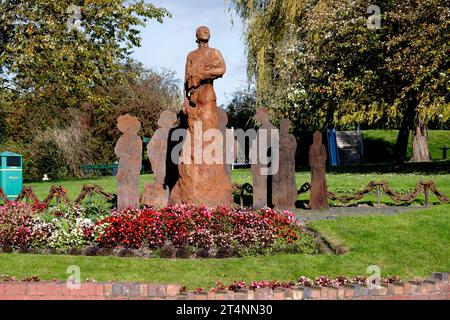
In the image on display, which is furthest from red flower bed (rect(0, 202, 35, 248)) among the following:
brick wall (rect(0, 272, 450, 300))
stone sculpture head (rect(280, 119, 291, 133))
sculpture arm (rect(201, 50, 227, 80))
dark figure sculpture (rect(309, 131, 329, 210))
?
dark figure sculpture (rect(309, 131, 329, 210))

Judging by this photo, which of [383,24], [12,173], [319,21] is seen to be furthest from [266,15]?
[12,173]

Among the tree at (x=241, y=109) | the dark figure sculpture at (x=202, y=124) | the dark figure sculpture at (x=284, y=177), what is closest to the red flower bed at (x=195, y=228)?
the dark figure sculpture at (x=202, y=124)

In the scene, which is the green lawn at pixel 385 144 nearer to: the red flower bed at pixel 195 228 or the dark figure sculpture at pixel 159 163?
the dark figure sculpture at pixel 159 163

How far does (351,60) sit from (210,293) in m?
23.5

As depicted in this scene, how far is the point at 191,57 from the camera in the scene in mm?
14312

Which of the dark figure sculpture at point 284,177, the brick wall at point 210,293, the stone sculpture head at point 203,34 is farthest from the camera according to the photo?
the dark figure sculpture at point 284,177

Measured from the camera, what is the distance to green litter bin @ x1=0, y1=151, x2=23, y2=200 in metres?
22.0


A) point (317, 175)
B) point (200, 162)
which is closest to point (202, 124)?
point (200, 162)

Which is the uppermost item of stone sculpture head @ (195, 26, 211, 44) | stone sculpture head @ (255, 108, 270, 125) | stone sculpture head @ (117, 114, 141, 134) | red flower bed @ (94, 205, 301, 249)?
stone sculpture head @ (195, 26, 211, 44)

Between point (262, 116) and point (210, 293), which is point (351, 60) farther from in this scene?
point (210, 293)

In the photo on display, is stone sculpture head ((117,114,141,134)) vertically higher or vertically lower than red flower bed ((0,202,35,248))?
higher

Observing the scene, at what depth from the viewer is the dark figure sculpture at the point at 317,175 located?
1609 centimetres

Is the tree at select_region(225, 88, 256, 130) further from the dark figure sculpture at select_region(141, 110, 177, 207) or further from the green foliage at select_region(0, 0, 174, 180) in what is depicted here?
the dark figure sculpture at select_region(141, 110, 177, 207)

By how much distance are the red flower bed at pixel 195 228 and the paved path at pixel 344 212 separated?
1881mm
